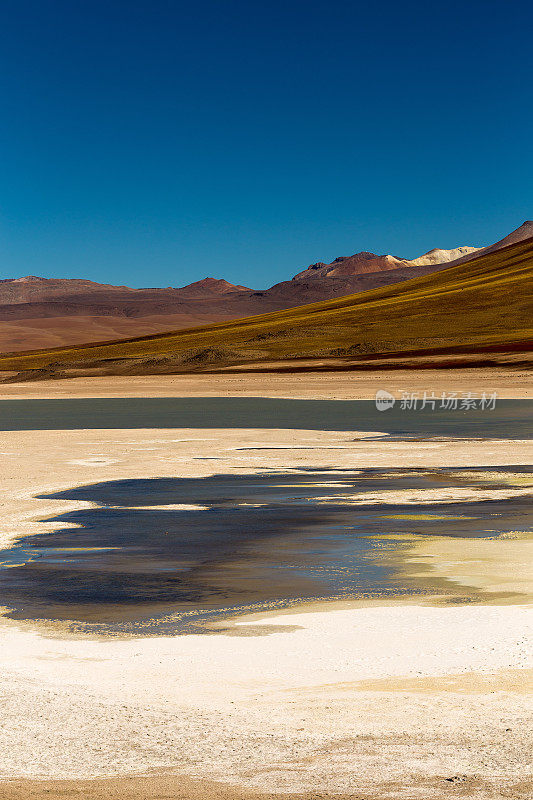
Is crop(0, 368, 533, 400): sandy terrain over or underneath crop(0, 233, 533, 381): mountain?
underneath

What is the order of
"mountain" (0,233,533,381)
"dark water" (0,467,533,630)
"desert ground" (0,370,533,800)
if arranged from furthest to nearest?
"mountain" (0,233,533,381) → "dark water" (0,467,533,630) → "desert ground" (0,370,533,800)

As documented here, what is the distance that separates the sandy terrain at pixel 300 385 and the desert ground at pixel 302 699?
46.7 m

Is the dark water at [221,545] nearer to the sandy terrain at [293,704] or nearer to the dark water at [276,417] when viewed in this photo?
the sandy terrain at [293,704]

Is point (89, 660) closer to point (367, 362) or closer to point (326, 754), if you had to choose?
point (326, 754)

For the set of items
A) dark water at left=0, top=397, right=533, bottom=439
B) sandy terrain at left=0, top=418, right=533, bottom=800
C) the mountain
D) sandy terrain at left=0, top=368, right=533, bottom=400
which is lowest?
sandy terrain at left=0, top=418, right=533, bottom=800

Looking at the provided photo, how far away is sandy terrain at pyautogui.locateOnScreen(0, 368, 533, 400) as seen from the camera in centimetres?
6247

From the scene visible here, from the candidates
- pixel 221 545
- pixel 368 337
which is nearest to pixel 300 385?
pixel 221 545

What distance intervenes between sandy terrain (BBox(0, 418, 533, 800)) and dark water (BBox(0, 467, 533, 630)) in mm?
946

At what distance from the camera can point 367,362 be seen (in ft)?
Answer: 295

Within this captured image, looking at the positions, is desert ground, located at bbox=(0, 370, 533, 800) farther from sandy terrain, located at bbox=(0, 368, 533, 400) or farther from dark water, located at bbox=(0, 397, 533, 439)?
sandy terrain, located at bbox=(0, 368, 533, 400)

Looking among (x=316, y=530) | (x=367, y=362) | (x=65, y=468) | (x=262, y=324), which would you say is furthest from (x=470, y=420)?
(x=262, y=324)

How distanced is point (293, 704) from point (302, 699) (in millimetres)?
141

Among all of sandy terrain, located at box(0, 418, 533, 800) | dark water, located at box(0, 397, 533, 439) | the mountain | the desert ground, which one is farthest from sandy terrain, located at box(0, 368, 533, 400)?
sandy terrain, located at box(0, 418, 533, 800)

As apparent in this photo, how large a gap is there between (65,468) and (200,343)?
382ft
